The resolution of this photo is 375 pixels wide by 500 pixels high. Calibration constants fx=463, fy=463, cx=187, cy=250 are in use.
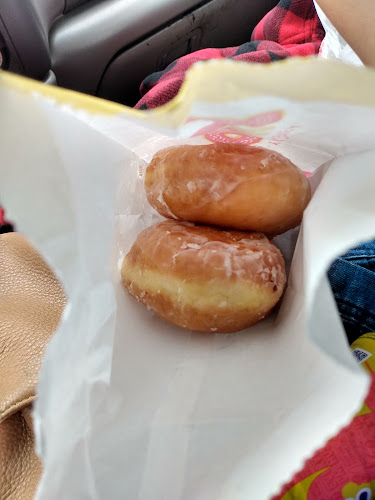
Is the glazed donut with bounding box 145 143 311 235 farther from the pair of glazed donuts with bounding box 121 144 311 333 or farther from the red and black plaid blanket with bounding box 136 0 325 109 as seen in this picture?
the red and black plaid blanket with bounding box 136 0 325 109

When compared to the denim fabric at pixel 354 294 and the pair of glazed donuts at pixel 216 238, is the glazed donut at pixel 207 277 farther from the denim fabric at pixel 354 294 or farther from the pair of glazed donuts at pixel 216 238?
the denim fabric at pixel 354 294

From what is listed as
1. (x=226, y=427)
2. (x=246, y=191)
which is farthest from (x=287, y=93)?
(x=226, y=427)

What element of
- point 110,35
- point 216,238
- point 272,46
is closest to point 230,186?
point 216,238

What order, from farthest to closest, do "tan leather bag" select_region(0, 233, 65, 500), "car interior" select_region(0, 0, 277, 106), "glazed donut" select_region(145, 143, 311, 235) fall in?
"car interior" select_region(0, 0, 277, 106) < "tan leather bag" select_region(0, 233, 65, 500) < "glazed donut" select_region(145, 143, 311, 235)

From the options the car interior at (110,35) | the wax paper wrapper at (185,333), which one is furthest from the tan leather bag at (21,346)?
the car interior at (110,35)

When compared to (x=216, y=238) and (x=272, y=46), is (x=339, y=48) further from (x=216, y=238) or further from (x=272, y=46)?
(x=272, y=46)

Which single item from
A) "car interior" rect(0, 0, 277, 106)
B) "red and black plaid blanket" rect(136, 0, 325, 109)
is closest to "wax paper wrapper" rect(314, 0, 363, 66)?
"red and black plaid blanket" rect(136, 0, 325, 109)
